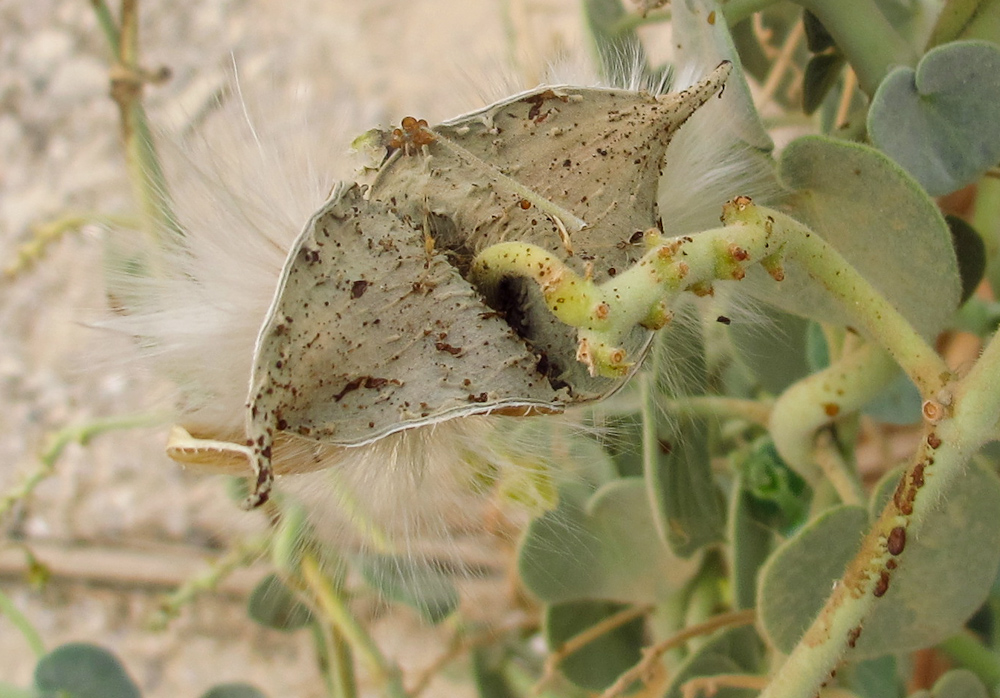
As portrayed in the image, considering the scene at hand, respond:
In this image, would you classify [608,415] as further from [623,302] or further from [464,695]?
[464,695]

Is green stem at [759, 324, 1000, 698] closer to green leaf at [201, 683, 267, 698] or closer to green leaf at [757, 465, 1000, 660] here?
green leaf at [757, 465, 1000, 660]

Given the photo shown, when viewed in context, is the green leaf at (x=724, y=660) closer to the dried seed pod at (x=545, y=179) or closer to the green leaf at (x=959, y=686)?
the green leaf at (x=959, y=686)

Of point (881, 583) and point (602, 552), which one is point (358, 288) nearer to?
point (881, 583)

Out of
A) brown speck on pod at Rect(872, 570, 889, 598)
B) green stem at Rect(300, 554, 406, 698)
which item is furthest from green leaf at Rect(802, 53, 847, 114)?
green stem at Rect(300, 554, 406, 698)

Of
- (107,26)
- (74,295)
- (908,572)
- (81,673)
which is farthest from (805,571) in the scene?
(74,295)

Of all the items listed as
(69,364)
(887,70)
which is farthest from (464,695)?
(887,70)

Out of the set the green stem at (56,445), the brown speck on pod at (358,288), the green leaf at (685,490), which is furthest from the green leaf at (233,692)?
the brown speck on pod at (358,288)

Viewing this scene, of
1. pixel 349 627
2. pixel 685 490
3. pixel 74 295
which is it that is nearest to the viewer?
pixel 685 490
